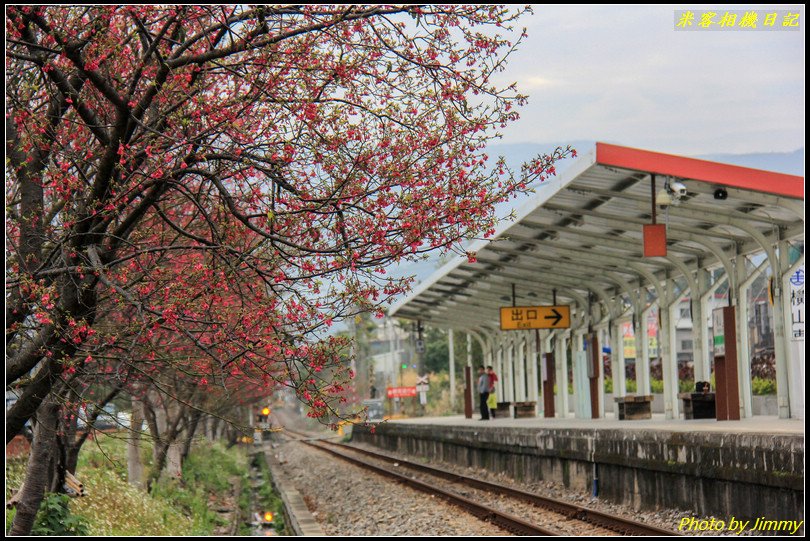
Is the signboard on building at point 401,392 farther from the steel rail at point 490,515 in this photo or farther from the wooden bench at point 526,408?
the steel rail at point 490,515

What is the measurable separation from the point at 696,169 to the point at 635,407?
32.9 ft

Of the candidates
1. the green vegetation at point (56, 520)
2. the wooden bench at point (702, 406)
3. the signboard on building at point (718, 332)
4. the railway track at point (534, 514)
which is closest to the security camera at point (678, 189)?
the signboard on building at point (718, 332)

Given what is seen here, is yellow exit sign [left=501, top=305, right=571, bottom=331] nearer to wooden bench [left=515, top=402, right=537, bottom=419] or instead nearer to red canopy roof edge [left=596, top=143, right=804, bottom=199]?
wooden bench [left=515, top=402, right=537, bottom=419]

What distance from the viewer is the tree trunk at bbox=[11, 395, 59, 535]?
10375 mm

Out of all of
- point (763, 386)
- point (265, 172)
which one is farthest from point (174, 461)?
point (265, 172)

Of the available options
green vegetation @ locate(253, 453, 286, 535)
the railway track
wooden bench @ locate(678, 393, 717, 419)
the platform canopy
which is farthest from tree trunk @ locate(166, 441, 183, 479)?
wooden bench @ locate(678, 393, 717, 419)

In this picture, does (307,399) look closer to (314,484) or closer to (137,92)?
(137,92)

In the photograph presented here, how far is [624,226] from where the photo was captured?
19.2 m

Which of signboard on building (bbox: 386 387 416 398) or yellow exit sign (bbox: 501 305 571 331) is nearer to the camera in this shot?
yellow exit sign (bbox: 501 305 571 331)

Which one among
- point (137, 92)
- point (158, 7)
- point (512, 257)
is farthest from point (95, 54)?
point (512, 257)

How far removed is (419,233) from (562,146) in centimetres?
128

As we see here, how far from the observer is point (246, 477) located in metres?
39.8

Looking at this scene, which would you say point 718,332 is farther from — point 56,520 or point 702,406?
point 56,520

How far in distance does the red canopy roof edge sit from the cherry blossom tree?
749 centimetres
